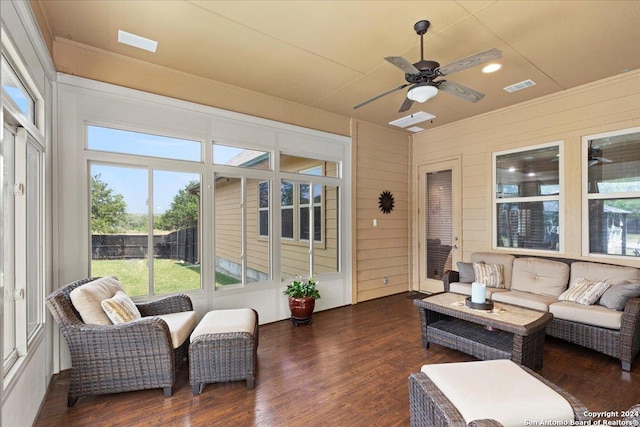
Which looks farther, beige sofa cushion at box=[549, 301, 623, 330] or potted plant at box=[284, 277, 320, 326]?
potted plant at box=[284, 277, 320, 326]

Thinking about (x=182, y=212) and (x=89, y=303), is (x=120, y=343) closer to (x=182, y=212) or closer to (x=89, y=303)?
(x=89, y=303)

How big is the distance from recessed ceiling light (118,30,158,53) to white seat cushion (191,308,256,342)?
2.84 meters

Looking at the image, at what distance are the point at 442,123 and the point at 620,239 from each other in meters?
3.16

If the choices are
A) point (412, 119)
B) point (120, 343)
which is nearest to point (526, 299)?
point (412, 119)

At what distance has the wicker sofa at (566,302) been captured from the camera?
9.62 feet

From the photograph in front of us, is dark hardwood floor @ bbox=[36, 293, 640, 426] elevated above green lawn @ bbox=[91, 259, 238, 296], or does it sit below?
below

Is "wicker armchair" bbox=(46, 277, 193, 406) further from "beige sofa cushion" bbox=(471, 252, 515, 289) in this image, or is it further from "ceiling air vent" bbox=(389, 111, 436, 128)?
"ceiling air vent" bbox=(389, 111, 436, 128)

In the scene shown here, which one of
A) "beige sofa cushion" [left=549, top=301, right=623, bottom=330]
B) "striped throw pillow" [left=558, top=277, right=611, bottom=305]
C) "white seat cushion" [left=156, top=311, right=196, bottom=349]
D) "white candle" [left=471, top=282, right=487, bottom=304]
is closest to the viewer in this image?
"white seat cushion" [left=156, top=311, right=196, bottom=349]

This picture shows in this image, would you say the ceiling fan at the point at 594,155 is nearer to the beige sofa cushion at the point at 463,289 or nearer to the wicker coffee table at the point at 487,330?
the beige sofa cushion at the point at 463,289

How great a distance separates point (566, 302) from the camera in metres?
3.50

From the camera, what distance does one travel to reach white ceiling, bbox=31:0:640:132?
257 centimetres

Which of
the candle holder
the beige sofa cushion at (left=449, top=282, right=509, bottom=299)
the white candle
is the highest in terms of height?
the white candle

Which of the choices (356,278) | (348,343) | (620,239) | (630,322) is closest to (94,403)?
(348,343)

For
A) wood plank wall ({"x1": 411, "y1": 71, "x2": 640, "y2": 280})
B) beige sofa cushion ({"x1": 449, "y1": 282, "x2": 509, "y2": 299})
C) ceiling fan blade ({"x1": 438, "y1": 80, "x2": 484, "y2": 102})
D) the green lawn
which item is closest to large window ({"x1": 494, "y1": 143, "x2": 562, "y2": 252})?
wood plank wall ({"x1": 411, "y1": 71, "x2": 640, "y2": 280})
